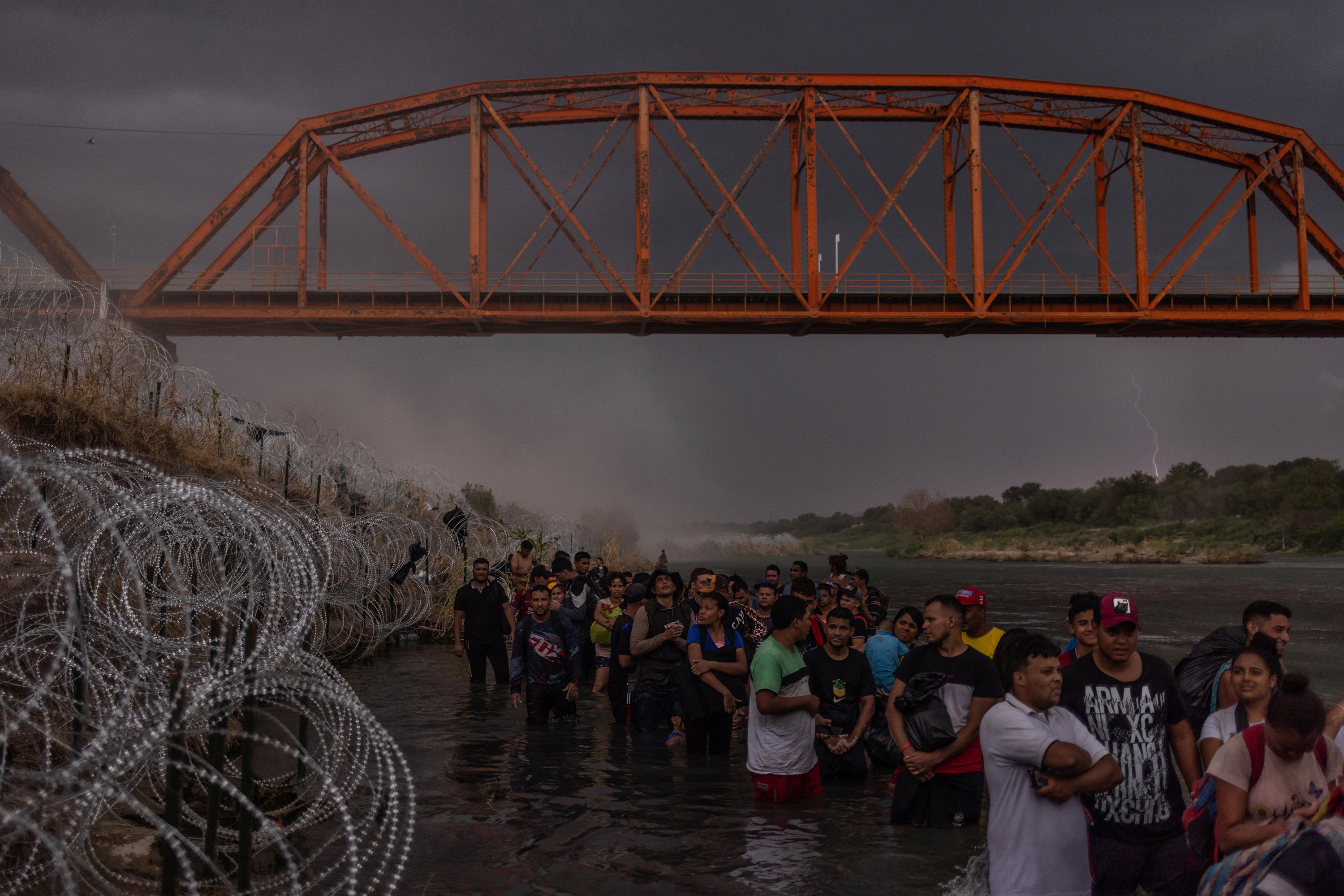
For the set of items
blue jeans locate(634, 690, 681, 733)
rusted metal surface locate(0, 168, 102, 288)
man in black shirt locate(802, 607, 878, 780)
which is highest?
rusted metal surface locate(0, 168, 102, 288)

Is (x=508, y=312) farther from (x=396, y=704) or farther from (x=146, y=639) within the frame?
(x=146, y=639)

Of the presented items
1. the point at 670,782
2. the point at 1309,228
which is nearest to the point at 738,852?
the point at 670,782

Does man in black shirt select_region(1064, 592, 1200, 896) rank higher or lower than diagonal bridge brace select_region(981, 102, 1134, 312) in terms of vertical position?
lower

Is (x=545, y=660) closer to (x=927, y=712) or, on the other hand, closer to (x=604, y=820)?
(x=604, y=820)

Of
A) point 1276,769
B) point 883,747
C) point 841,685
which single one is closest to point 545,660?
point 841,685

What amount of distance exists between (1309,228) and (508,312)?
3351cm

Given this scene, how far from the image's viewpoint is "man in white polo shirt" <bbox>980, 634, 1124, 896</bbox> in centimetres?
413

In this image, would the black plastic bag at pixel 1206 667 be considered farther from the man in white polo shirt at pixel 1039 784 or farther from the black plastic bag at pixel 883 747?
the black plastic bag at pixel 883 747

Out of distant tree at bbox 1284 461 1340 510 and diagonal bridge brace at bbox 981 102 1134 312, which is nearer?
diagonal bridge brace at bbox 981 102 1134 312

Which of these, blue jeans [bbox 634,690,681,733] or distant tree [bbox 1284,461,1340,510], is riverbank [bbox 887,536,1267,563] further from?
blue jeans [bbox 634,690,681,733]

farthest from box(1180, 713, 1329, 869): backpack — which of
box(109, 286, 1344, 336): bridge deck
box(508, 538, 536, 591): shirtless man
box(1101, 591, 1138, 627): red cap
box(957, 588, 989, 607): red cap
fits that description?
box(109, 286, 1344, 336): bridge deck

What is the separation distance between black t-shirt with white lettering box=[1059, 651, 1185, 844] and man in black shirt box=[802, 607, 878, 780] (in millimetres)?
2761

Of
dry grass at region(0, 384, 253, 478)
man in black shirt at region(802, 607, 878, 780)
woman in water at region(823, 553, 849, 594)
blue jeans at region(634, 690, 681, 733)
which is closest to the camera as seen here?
man in black shirt at region(802, 607, 878, 780)

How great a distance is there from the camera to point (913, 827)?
21.9 feet
